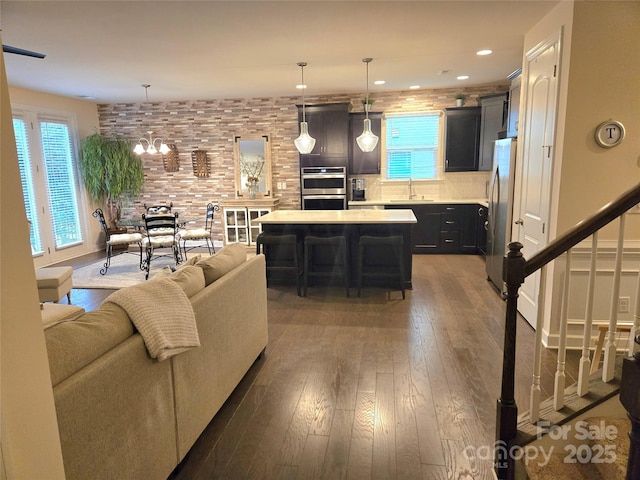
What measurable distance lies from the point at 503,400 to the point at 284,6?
2.96m

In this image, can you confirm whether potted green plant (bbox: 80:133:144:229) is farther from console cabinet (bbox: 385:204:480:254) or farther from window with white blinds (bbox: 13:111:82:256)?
console cabinet (bbox: 385:204:480:254)

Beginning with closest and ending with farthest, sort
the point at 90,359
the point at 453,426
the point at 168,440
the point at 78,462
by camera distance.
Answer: the point at 78,462
the point at 90,359
the point at 168,440
the point at 453,426

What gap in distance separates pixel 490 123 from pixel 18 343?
6.59 metres

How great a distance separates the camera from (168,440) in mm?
1846

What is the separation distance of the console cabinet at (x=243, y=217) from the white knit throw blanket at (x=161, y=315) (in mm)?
5257

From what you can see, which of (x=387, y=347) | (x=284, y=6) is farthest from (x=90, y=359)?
(x=284, y=6)

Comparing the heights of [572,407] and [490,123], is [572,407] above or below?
below

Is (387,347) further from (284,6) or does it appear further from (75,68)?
(75,68)

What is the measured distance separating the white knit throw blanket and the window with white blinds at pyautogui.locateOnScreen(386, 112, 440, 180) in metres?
5.82

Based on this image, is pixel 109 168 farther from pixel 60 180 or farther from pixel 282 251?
pixel 282 251

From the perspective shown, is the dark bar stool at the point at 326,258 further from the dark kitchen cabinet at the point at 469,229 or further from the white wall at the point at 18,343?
the white wall at the point at 18,343

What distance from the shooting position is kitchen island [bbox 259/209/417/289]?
15.4 ft

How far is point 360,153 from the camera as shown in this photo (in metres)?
6.90

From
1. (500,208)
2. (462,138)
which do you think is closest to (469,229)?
(462,138)
